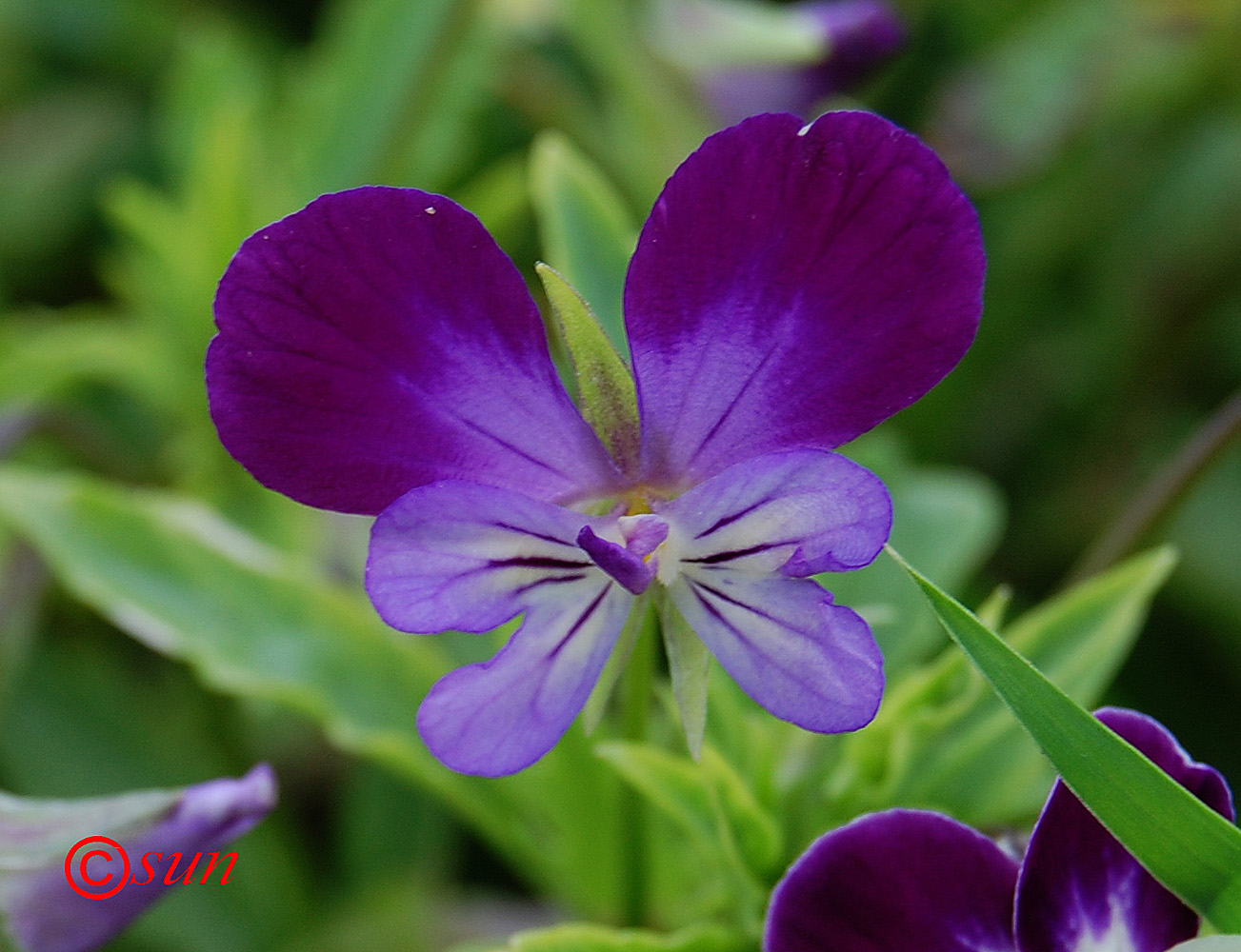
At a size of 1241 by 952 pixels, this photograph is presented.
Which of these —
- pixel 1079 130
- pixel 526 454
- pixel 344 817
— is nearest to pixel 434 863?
pixel 344 817

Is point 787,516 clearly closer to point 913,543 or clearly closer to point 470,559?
point 470,559

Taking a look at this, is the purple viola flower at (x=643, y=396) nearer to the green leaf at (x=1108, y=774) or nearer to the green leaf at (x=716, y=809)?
the green leaf at (x=1108, y=774)

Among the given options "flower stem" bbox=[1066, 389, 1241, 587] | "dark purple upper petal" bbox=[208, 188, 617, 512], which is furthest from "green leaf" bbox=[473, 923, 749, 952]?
"flower stem" bbox=[1066, 389, 1241, 587]

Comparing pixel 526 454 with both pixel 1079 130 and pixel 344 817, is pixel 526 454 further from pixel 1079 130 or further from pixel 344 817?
pixel 1079 130

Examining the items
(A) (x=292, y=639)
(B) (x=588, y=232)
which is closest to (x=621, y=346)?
(B) (x=588, y=232)

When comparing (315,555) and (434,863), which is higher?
(315,555)

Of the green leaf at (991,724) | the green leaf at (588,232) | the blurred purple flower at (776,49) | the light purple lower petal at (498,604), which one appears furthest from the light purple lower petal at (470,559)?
the blurred purple flower at (776,49)

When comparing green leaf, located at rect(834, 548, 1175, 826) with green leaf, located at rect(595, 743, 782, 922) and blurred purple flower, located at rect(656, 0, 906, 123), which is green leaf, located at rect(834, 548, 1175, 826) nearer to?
green leaf, located at rect(595, 743, 782, 922)
